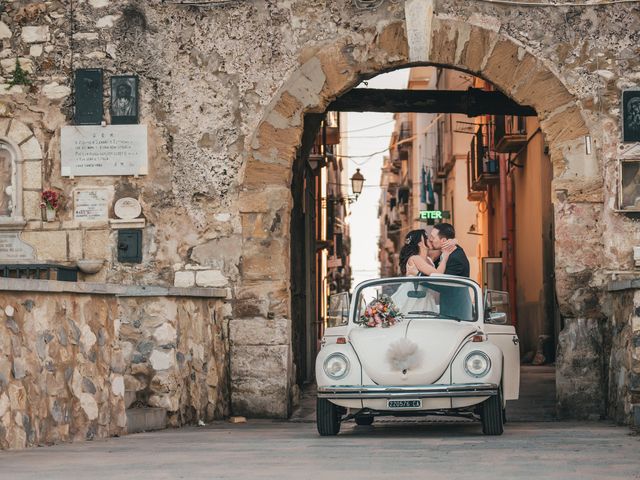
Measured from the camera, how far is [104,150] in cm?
1360

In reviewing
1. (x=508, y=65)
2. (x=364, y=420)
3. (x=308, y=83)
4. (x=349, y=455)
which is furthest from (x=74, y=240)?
(x=349, y=455)

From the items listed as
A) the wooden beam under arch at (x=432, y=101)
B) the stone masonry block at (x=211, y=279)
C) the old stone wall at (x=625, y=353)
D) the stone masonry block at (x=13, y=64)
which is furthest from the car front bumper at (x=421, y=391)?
the wooden beam under arch at (x=432, y=101)

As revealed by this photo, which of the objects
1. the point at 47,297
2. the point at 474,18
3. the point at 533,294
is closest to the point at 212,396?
the point at 47,297

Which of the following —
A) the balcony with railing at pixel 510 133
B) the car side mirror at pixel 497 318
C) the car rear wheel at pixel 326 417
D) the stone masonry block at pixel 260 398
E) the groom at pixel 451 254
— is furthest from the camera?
the balcony with railing at pixel 510 133

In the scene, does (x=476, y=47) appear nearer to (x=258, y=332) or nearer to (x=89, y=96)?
(x=258, y=332)

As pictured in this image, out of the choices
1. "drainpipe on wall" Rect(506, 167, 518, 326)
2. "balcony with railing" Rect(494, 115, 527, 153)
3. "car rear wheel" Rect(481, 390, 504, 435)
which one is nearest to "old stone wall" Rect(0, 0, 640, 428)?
"car rear wheel" Rect(481, 390, 504, 435)

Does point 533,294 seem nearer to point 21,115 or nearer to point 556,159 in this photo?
point 556,159

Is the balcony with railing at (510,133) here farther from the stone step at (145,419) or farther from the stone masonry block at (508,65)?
the stone step at (145,419)

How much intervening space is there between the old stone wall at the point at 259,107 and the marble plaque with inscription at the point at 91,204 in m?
0.08

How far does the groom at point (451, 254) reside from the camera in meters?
11.6

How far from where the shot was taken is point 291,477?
21.6ft

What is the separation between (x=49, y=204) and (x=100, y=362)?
384cm

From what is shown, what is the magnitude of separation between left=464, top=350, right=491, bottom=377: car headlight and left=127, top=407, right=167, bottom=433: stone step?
282 centimetres

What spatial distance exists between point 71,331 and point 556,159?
5695 mm
